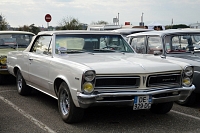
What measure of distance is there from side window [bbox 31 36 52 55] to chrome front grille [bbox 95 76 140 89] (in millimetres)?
1677

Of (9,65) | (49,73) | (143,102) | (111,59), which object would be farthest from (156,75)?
(9,65)

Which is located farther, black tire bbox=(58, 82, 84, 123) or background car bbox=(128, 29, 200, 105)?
background car bbox=(128, 29, 200, 105)

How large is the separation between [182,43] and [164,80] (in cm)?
248

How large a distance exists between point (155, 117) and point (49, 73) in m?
2.07

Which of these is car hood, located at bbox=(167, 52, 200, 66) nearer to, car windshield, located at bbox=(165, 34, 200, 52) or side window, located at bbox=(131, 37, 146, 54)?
car windshield, located at bbox=(165, 34, 200, 52)

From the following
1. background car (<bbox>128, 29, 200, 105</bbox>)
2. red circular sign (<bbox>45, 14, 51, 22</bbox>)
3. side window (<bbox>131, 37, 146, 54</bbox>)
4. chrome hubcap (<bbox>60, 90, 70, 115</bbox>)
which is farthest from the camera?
red circular sign (<bbox>45, 14, 51, 22</bbox>)

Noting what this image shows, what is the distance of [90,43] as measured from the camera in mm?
6133

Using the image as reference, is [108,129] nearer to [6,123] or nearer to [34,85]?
[6,123]

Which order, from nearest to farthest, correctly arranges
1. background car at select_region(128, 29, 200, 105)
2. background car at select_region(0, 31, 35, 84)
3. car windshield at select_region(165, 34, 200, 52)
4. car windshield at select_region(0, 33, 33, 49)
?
background car at select_region(128, 29, 200, 105) < car windshield at select_region(165, 34, 200, 52) < background car at select_region(0, 31, 35, 84) < car windshield at select_region(0, 33, 33, 49)

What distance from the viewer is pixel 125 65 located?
4.81 meters

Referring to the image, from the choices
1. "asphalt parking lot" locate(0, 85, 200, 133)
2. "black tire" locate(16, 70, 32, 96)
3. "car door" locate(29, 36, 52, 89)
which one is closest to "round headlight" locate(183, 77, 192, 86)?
"asphalt parking lot" locate(0, 85, 200, 133)

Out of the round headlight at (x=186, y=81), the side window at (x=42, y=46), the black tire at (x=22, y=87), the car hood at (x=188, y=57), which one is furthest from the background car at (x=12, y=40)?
the round headlight at (x=186, y=81)

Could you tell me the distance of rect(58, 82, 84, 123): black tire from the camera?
496 centimetres

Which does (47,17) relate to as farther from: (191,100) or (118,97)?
(118,97)
